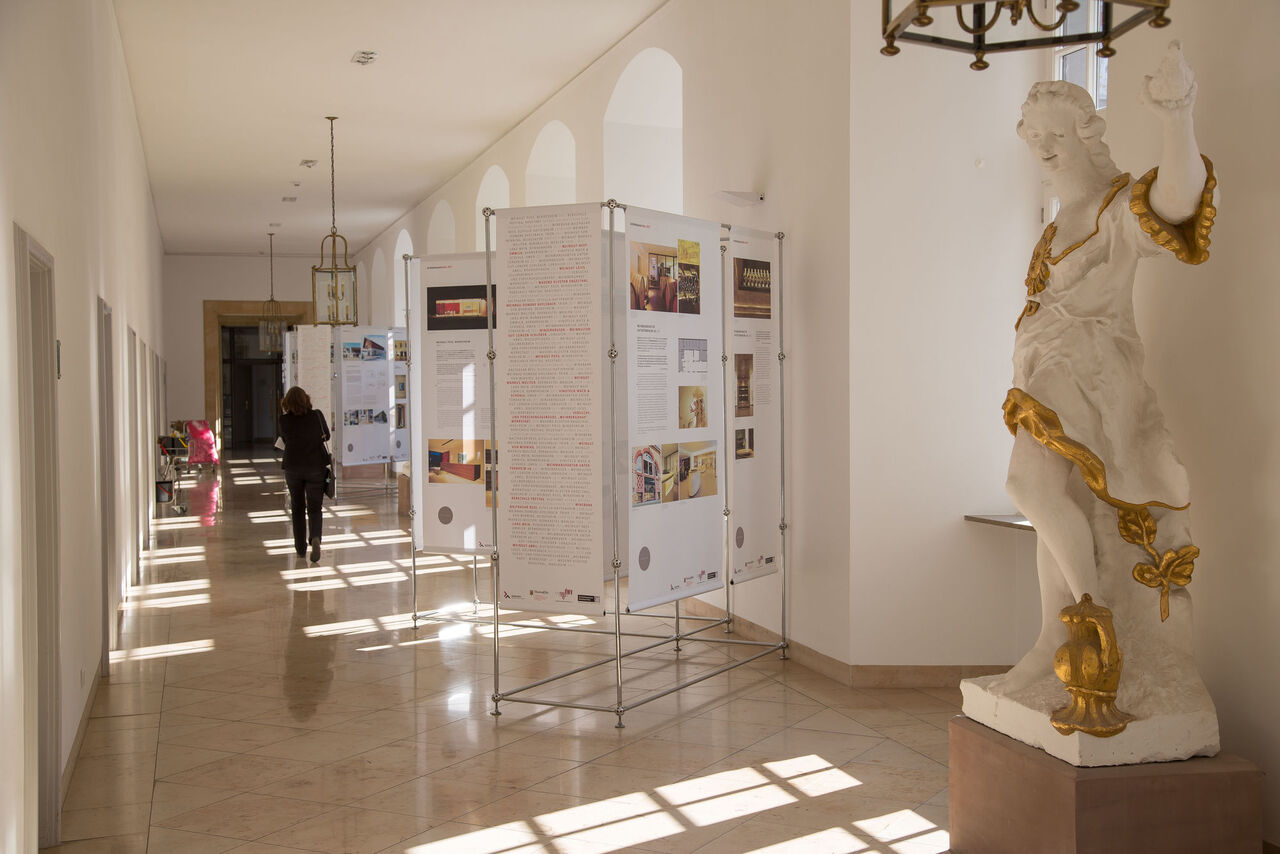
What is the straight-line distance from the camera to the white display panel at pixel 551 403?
5652 millimetres

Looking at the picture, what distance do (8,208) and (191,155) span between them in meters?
13.2

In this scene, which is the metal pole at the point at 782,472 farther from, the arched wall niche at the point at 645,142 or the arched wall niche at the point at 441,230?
the arched wall niche at the point at 441,230

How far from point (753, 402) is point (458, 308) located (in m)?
2.16

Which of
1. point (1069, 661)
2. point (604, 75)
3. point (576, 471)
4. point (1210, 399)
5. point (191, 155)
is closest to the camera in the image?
point (1069, 661)

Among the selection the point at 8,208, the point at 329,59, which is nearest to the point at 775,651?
the point at 8,208

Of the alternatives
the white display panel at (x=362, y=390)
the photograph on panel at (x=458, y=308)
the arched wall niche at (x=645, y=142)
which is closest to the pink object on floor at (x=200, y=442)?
the white display panel at (x=362, y=390)

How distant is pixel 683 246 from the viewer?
6117 millimetres

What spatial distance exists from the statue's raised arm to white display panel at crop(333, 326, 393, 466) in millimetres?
14518

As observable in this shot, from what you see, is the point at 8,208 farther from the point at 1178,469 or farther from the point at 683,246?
the point at 1178,469

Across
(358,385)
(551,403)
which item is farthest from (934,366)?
(358,385)

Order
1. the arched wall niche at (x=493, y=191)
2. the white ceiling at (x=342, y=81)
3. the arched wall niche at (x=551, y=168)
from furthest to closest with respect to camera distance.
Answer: the arched wall niche at (x=493, y=191) → the arched wall niche at (x=551, y=168) → the white ceiling at (x=342, y=81)

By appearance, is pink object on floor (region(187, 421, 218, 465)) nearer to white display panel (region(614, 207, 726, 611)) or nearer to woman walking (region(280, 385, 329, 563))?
woman walking (region(280, 385, 329, 563))

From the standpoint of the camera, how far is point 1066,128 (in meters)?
3.99

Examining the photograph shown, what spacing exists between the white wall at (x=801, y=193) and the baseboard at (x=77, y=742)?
4.13 metres
